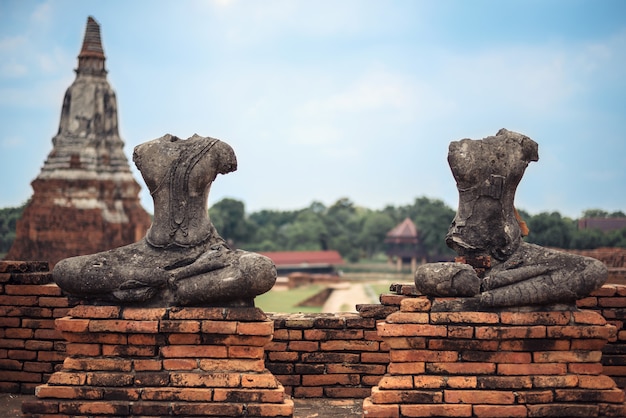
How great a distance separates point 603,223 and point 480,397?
12539mm

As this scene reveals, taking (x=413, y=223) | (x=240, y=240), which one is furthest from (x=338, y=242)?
(x=413, y=223)

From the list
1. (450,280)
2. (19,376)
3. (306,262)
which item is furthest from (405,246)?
(450,280)

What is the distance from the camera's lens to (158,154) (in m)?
6.45

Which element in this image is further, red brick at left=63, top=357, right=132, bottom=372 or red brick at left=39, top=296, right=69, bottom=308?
red brick at left=39, top=296, right=69, bottom=308

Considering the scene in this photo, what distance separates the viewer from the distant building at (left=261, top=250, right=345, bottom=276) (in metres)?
53.2

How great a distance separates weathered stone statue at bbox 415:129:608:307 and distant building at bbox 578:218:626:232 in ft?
36.6

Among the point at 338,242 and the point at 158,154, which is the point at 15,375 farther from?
the point at 338,242

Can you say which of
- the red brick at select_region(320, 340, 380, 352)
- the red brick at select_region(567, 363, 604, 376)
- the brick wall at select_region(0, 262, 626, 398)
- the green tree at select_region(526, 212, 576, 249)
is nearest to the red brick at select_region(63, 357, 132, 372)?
the brick wall at select_region(0, 262, 626, 398)

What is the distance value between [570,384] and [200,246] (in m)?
2.65

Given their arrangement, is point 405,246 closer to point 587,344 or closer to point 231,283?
point 587,344

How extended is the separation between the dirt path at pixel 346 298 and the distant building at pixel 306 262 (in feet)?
26.0

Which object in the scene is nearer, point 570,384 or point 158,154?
point 570,384

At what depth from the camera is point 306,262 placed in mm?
54812

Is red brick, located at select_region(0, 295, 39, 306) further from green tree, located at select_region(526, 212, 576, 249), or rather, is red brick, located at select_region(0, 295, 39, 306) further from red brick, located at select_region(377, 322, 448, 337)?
green tree, located at select_region(526, 212, 576, 249)
